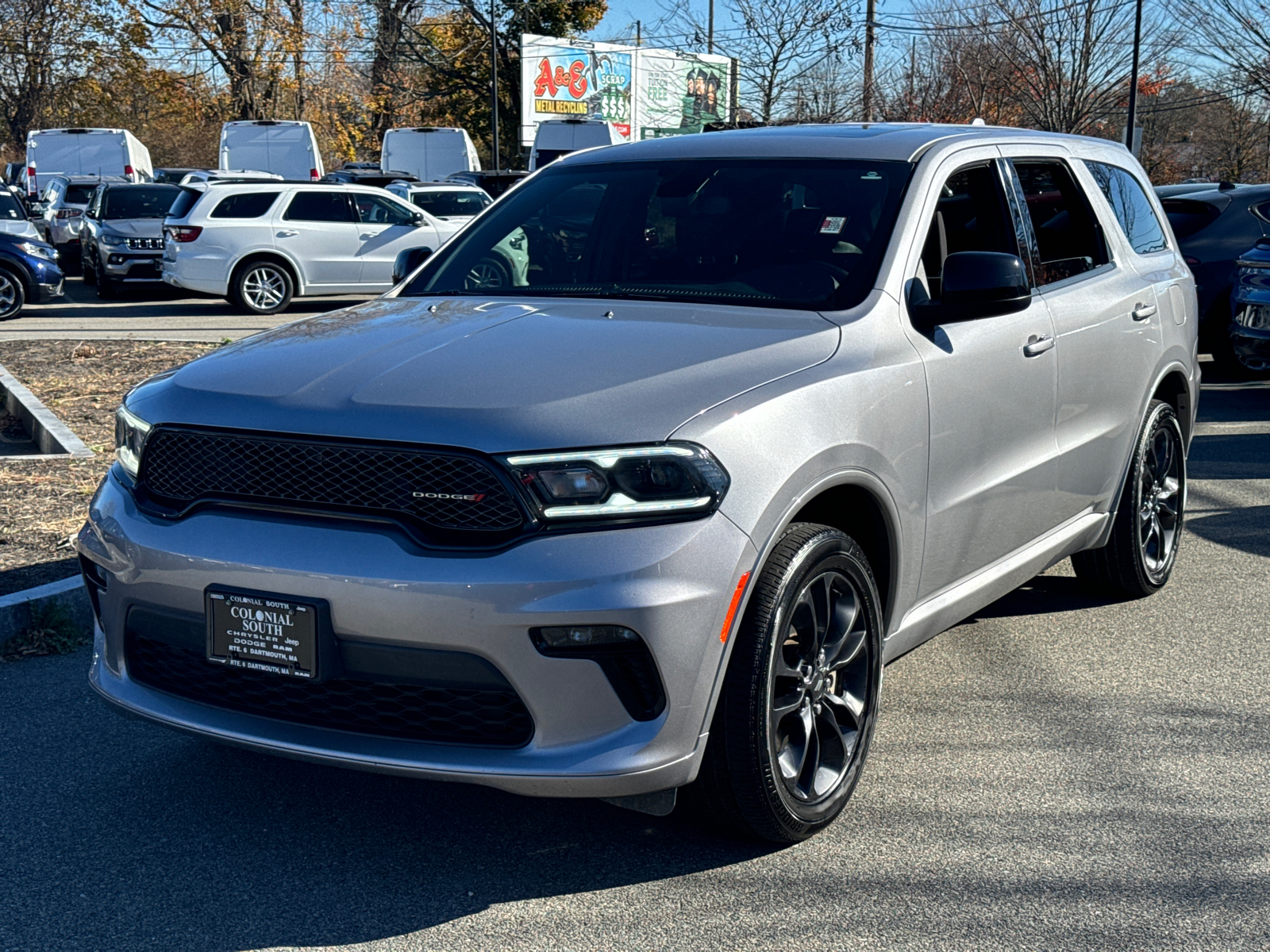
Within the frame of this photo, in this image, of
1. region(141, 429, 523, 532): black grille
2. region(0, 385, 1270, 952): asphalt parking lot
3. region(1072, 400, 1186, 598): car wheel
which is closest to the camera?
region(141, 429, 523, 532): black grille

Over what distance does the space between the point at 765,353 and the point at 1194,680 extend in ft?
7.67

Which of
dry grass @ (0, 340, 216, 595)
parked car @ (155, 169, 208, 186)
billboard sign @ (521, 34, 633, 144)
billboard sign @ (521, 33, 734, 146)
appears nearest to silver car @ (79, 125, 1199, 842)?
dry grass @ (0, 340, 216, 595)

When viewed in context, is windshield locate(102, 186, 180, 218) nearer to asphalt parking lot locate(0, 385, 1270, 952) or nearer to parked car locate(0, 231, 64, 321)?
parked car locate(0, 231, 64, 321)

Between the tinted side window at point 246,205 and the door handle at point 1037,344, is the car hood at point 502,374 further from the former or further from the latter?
the tinted side window at point 246,205

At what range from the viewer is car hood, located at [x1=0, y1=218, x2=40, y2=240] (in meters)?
17.8

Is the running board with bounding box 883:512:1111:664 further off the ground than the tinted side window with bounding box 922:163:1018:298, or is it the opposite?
the tinted side window with bounding box 922:163:1018:298

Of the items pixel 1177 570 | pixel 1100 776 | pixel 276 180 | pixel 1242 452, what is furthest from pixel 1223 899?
pixel 276 180

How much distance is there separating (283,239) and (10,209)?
3.98 m

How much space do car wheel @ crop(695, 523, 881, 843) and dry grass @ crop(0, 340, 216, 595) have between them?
3538mm

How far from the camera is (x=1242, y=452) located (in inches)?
356

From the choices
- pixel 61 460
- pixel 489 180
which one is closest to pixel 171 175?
pixel 489 180

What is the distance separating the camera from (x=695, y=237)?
4312 mm

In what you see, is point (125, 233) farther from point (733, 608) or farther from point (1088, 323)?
point (733, 608)

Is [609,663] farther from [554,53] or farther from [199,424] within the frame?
[554,53]
